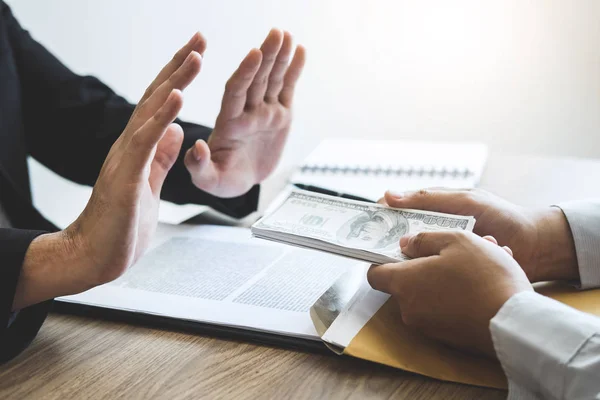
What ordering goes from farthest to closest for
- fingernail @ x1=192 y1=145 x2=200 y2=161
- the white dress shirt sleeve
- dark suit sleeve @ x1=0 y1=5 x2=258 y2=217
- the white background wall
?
the white background wall
dark suit sleeve @ x1=0 y1=5 x2=258 y2=217
fingernail @ x1=192 y1=145 x2=200 y2=161
the white dress shirt sleeve

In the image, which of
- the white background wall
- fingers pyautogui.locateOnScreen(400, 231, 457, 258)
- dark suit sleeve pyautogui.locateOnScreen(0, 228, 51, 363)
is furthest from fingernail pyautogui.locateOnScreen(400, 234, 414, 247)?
the white background wall

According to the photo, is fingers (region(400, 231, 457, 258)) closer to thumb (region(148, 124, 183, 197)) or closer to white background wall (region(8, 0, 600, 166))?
thumb (region(148, 124, 183, 197))

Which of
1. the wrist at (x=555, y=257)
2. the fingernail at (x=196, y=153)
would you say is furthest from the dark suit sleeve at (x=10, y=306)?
the wrist at (x=555, y=257)

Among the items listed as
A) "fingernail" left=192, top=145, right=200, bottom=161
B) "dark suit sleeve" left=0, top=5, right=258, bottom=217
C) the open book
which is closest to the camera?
the open book

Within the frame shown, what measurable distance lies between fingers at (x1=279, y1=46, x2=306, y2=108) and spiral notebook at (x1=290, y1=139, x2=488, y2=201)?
0.47 ft

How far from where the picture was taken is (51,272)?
625 mm

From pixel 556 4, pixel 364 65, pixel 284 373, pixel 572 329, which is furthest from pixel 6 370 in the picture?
pixel 556 4

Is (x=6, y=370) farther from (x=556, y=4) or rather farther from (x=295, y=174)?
(x=556, y=4)

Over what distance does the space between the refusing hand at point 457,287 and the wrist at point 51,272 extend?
0.31m

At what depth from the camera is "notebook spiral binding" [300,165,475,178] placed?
1125 mm

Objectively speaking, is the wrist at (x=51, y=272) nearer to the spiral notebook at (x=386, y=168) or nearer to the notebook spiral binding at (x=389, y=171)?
the spiral notebook at (x=386, y=168)

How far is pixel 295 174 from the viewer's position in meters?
1.19

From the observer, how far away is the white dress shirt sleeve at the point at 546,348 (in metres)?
0.47

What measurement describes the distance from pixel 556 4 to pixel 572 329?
1387 millimetres
